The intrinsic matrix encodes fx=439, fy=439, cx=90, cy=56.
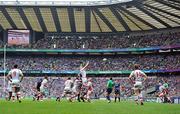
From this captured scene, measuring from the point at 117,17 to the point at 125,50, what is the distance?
10672mm

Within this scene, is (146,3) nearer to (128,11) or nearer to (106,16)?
(128,11)

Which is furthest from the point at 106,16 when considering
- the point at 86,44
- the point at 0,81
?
the point at 0,81

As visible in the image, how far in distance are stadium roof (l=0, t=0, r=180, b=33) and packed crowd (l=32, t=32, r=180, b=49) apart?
93.2 inches

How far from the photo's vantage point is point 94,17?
68.7 metres

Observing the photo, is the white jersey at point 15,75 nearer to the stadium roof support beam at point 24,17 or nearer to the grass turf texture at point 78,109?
the grass turf texture at point 78,109

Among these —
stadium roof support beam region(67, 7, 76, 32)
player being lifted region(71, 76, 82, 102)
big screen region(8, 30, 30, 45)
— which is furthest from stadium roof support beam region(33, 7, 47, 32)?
player being lifted region(71, 76, 82, 102)

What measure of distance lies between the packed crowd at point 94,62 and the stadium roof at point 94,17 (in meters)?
5.26

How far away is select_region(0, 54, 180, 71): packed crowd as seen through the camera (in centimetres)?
7350

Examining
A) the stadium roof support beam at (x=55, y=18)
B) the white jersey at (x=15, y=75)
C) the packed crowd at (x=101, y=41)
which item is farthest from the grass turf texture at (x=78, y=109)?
the packed crowd at (x=101, y=41)

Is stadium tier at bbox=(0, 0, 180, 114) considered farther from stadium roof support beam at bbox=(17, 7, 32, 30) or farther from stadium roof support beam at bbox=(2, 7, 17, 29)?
stadium roof support beam at bbox=(2, 7, 17, 29)

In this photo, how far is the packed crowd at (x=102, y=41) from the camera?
248 ft

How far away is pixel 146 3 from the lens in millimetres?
57188

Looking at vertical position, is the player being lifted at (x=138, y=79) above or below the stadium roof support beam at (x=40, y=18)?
below

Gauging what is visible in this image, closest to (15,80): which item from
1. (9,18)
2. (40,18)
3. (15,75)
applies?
(15,75)
